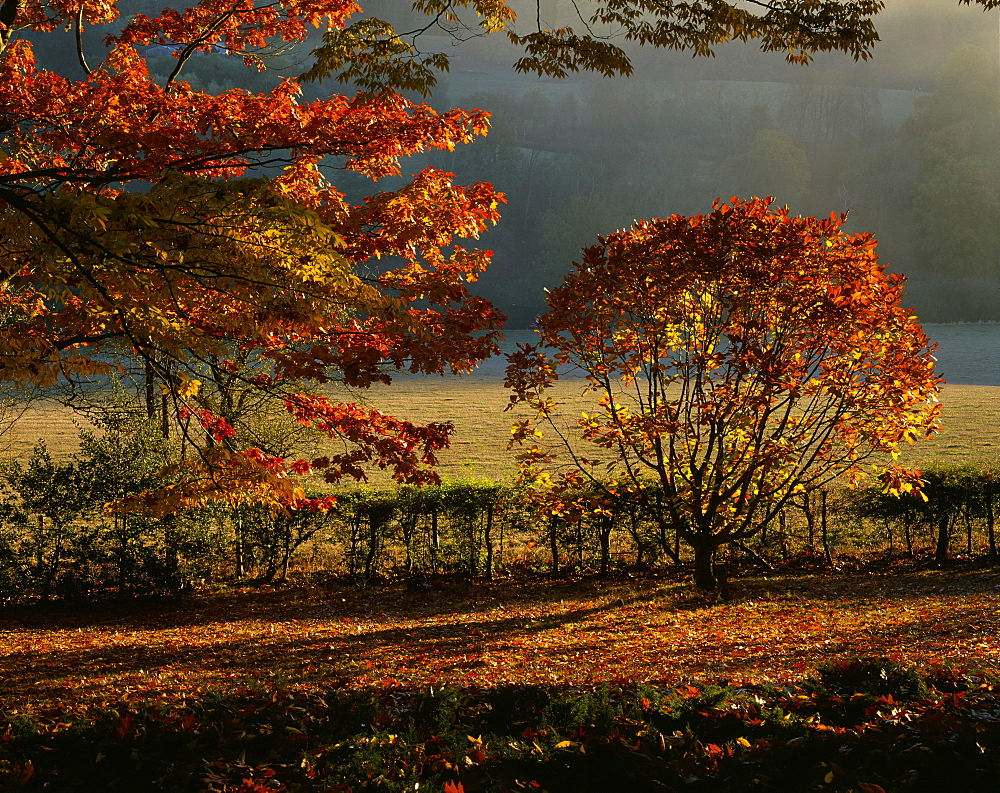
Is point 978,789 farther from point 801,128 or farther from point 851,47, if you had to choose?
point 801,128

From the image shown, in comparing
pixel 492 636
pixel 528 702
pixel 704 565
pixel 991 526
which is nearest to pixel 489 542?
pixel 704 565

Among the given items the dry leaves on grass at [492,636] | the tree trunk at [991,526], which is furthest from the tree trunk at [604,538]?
the tree trunk at [991,526]

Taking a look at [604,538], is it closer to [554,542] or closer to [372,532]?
[554,542]

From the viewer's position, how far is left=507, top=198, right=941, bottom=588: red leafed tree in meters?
7.11

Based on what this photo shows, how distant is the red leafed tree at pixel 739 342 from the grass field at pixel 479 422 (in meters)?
5.33

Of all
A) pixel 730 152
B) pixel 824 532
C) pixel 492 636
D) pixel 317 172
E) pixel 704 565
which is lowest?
pixel 492 636

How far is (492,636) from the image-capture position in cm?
710

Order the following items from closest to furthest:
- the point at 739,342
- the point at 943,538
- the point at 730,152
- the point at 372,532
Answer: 1. the point at 739,342
2. the point at 943,538
3. the point at 372,532
4. the point at 730,152

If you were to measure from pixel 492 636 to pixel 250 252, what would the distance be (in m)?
4.54

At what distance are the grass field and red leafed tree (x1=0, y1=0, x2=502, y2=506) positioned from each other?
21.6 ft

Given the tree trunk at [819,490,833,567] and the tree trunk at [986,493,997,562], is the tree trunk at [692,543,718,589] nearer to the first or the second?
the tree trunk at [819,490,833,567]

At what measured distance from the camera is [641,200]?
242 feet

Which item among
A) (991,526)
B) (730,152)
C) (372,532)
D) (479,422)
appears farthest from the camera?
(730,152)

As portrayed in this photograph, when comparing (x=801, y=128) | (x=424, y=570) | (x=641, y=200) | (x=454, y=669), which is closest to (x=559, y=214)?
(x=641, y=200)
